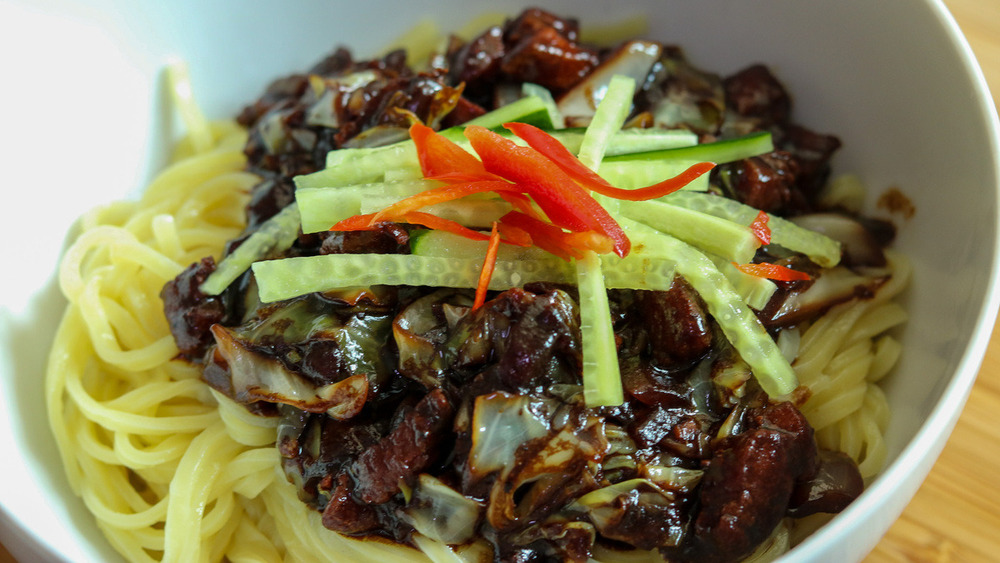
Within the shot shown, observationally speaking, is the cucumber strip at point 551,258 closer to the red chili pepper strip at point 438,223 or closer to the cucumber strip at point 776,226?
the red chili pepper strip at point 438,223

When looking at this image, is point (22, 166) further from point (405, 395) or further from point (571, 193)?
point (571, 193)

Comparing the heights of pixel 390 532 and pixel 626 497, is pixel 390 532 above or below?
below

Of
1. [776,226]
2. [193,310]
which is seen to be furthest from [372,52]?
[776,226]

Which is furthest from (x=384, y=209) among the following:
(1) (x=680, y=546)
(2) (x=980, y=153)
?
(2) (x=980, y=153)

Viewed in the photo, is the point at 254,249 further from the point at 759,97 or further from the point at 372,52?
the point at 759,97

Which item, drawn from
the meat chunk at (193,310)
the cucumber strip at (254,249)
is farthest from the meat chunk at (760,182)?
the meat chunk at (193,310)
